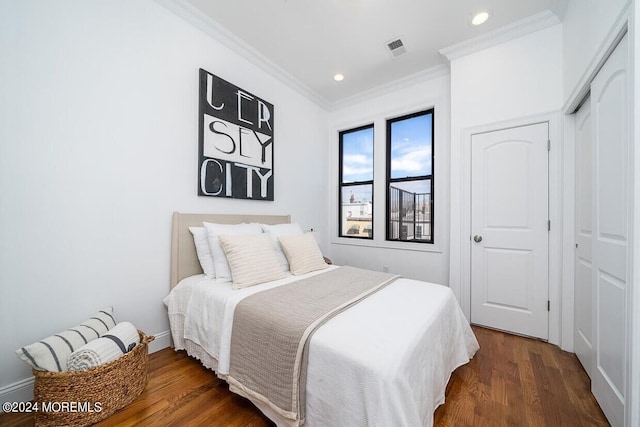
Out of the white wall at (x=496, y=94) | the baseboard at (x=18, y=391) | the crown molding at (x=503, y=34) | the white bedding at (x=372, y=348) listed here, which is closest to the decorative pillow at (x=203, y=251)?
the white bedding at (x=372, y=348)

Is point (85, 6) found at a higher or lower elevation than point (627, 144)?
higher

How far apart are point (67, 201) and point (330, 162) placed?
10.0 feet

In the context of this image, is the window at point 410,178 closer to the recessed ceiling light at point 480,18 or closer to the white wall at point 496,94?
the white wall at point 496,94

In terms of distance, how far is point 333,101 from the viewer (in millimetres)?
3848

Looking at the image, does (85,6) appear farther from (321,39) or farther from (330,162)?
(330,162)

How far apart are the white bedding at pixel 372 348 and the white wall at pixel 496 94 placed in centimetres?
117

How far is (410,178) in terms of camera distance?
330cm

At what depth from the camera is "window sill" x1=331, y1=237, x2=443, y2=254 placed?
3.04 m

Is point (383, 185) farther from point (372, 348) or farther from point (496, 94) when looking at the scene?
point (372, 348)

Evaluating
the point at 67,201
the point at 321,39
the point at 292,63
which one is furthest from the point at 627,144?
the point at 67,201

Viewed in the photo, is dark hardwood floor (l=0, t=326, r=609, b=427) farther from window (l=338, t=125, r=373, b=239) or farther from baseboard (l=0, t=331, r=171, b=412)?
window (l=338, t=125, r=373, b=239)

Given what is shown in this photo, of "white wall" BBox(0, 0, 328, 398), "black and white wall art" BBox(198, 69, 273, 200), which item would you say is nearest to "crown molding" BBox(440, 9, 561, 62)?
"black and white wall art" BBox(198, 69, 273, 200)

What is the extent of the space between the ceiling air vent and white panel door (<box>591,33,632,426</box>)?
163 centimetres

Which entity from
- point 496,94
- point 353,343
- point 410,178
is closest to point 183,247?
point 353,343
